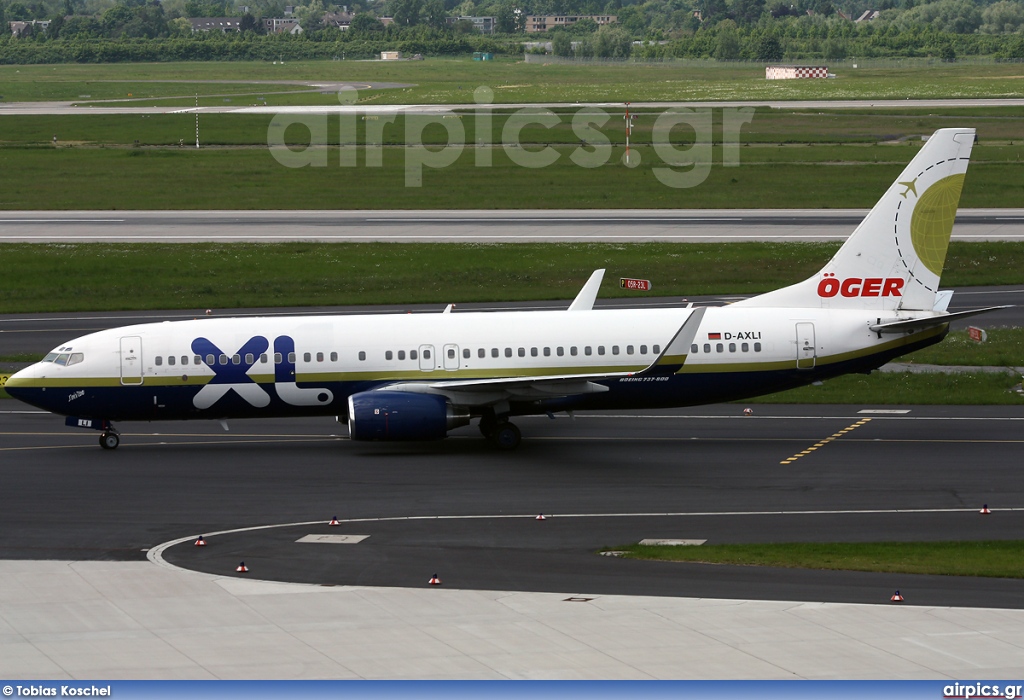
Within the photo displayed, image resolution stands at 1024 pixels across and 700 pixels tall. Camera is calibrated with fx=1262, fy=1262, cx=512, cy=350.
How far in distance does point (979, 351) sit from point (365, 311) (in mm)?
27477

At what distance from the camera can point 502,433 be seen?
38.8m

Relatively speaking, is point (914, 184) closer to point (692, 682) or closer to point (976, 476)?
point (976, 476)

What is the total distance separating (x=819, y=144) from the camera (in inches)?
4530

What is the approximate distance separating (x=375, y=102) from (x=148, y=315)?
107 metres

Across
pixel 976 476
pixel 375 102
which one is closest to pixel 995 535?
pixel 976 476

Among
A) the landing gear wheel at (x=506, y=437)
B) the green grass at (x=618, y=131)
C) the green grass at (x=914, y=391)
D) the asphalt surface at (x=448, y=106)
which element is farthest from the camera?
the asphalt surface at (x=448, y=106)

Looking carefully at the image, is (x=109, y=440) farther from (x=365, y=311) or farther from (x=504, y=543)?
(x=365, y=311)

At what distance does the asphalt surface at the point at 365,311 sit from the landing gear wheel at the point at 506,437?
21132 mm

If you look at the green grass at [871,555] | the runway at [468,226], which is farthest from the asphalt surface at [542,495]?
the runway at [468,226]

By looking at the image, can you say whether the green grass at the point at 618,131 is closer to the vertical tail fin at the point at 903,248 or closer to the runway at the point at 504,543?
the vertical tail fin at the point at 903,248

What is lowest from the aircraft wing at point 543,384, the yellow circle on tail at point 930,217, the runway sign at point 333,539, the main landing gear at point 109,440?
the main landing gear at point 109,440

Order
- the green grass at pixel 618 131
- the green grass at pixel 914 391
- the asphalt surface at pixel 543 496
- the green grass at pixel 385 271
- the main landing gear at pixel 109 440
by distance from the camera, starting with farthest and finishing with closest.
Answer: the green grass at pixel 618 131
the green grass at pixel 385 271
the green grass at pixel 914 391
the main landing gear at pixel 109 440
the asphalt surface at pixel 543 496

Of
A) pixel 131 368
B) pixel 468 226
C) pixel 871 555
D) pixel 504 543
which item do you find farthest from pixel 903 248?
pixel 468 226

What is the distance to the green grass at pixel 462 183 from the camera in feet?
291
